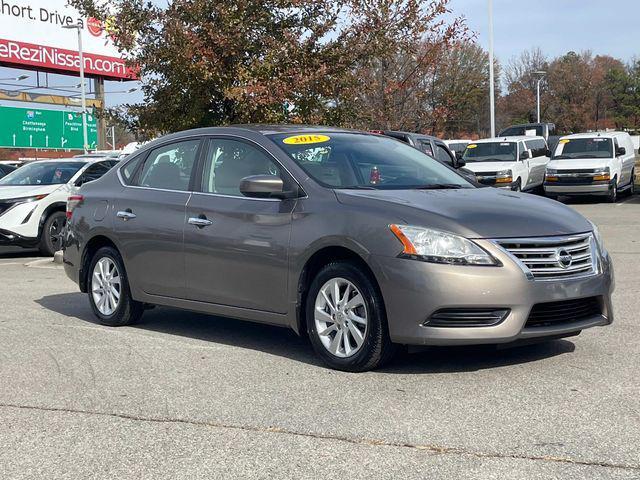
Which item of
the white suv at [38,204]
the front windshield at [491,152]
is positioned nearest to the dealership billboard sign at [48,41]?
the front windshield at [491,152]

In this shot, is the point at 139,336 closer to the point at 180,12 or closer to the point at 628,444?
the point at 628,444

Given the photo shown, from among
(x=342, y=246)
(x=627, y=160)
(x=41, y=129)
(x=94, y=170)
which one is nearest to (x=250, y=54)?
(x=94, y=170)

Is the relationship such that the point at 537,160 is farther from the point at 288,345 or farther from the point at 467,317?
the point at 467,317

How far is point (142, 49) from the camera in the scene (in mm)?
13469

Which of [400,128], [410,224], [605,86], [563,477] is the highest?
[605,86]

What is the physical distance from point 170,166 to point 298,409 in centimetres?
302

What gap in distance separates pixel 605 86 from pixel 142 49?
57718mm

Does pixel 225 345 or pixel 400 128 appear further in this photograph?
pixel 400 128

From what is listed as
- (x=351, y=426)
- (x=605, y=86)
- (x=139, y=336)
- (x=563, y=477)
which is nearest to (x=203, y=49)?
(x=139, y=336)

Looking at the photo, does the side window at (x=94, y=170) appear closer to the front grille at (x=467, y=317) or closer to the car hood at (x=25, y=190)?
the car hood at (x=25, y=190)

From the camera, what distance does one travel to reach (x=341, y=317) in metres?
5.76

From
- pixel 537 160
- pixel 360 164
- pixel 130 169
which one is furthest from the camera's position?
pixel 537 160

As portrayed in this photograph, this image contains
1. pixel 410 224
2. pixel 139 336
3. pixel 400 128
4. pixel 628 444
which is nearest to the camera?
pixel 628 444

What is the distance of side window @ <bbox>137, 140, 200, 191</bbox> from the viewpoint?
7.14 m
